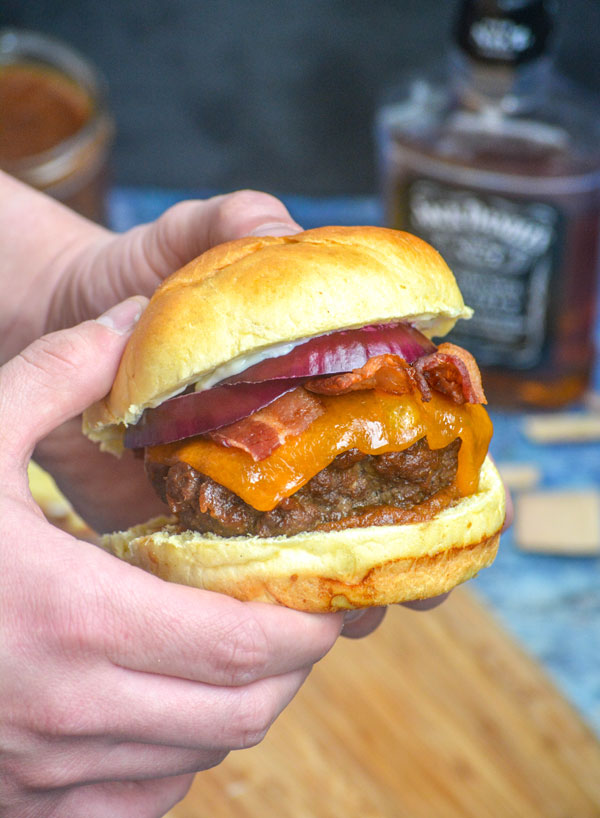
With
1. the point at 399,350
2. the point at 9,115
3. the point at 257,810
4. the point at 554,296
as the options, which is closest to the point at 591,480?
the point at 554,296

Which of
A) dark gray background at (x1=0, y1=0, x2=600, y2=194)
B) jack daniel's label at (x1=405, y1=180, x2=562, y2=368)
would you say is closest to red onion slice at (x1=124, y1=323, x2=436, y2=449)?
jack daniel's label at (x1=405, y1=180, x2=562, y2=368)

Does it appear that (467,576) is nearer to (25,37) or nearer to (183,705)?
(183,705)

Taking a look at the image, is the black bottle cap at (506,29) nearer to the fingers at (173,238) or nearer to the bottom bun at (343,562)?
the fingers at (173,238)

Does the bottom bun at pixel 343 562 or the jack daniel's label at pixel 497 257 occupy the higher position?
the bottom bun at pixel 343 562

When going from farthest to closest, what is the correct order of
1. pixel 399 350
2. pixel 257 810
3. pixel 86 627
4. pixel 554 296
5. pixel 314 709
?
1. pixel 554 296
2. pixel 314 709
3. pixel 257 810
4. pixel 399 350
5. pixel 86 627

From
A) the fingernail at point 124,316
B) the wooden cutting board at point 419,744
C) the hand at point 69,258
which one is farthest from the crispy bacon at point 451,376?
the wooden cutting board at point 419,744

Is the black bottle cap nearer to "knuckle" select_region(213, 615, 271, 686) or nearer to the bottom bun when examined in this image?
the bottom bun
